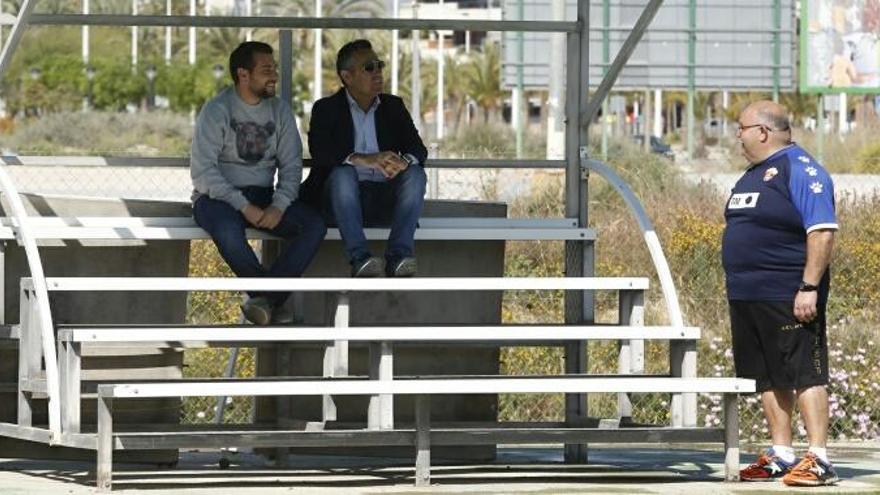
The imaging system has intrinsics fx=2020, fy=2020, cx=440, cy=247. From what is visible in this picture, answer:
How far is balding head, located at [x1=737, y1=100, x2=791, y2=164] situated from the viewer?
29.5ft

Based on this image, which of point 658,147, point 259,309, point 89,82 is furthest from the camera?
point 89,82

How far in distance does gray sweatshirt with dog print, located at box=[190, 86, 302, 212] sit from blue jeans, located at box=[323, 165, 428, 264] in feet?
0.76

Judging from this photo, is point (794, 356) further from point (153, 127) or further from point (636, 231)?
point (153, 127)

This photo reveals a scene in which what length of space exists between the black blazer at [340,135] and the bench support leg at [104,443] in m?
1.83

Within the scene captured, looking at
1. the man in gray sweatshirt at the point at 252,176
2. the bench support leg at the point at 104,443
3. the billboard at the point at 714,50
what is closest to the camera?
the bench support leg at the point at 104,443

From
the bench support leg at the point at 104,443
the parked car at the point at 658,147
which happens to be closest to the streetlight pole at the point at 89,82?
the parked car at the point at 658,147

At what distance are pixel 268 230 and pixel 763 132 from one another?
2.29 metres

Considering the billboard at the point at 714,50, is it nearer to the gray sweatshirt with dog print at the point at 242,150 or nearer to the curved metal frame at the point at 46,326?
the gray sweatshirt with dog print at the point at 242,150

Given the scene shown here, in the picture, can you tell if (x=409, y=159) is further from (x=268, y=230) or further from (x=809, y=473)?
(x=809, y=473)

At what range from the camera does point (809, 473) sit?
28.3 feet

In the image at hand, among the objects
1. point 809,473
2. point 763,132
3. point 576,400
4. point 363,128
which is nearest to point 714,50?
point 576,400

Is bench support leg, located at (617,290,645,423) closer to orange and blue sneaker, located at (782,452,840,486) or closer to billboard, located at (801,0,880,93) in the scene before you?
orange and blue sneaker, located at (782,452,840,486)

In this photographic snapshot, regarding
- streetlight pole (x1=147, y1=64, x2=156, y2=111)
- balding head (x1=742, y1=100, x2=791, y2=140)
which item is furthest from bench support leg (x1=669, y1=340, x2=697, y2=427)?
streetlight pole (x1=147, y1=64, x2=156, y2=111)

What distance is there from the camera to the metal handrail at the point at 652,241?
9055 millimetres
